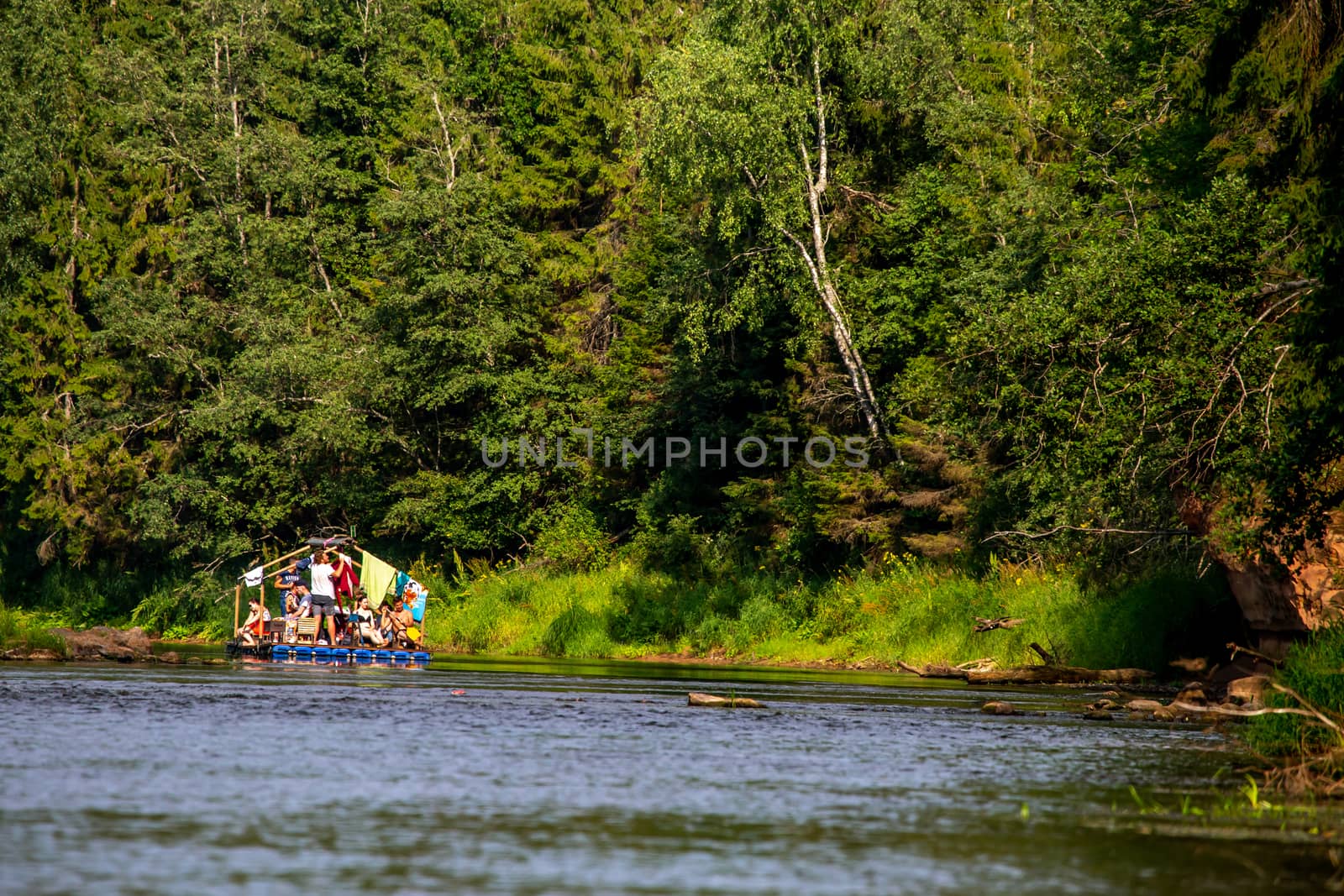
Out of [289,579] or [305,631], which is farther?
[289,579]

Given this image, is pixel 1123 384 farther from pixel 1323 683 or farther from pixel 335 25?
pixel 335 25

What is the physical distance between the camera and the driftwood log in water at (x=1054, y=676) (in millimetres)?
31750

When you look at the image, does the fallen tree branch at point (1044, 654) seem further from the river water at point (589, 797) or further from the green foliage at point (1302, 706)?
the green foliage at point (1302, 706)

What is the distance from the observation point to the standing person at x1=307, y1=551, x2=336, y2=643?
130ft

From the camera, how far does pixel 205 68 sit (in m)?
62.6

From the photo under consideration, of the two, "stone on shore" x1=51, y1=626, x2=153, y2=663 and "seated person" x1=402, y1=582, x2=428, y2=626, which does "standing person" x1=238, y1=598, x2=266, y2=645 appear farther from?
"seated person" x1=402, y1=582, x2=428, y2=626

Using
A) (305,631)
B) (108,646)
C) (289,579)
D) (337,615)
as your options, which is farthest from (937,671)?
(108,646)

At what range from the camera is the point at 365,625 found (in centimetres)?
4103

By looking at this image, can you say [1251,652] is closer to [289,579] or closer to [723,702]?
[723,702]

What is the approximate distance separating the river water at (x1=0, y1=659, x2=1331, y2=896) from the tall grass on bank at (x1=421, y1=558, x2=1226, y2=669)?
549 cm

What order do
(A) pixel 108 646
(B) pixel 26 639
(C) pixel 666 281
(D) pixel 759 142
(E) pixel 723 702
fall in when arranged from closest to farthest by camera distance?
(E) pixel 723 702 → (B) pixel 26 639 → (A) pixel 108 646 → (D) pixel 759 142 → (C) pixel 666 281

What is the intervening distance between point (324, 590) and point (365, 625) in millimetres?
1472

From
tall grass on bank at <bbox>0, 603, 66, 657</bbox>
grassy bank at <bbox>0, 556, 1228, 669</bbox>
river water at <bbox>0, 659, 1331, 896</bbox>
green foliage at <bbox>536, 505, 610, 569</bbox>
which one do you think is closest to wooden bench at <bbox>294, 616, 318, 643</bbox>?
tall grass on bank at <bbox>0, 603, 66, 657</bbox>

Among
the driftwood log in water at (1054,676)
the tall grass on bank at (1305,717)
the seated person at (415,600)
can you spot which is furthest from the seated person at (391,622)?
the tall grass on bank at (1305,717)
